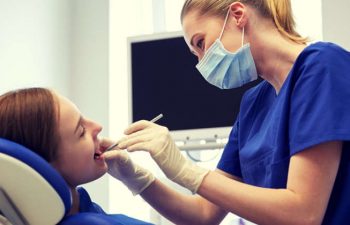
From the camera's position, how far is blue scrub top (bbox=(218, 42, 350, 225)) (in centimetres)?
109

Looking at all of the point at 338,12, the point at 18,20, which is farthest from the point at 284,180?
the point at 18,20

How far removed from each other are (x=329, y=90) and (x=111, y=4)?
176cm

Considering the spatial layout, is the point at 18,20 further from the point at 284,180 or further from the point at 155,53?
the point at 284,180

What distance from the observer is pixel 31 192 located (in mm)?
903

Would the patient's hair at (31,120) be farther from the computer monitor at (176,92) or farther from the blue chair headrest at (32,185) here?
the computer monitor at (176,92)

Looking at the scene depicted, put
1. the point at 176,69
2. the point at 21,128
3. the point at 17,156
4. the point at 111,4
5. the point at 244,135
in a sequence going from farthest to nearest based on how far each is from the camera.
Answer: the point at 111,4, the point at 176,69, the point at 244,135, the point at 21,128, the point at 17,156

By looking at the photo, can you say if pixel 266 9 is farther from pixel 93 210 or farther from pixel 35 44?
pixel 35 44

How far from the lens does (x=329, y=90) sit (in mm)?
1103

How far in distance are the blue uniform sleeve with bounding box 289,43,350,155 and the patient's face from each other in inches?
18.0

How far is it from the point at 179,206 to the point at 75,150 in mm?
433

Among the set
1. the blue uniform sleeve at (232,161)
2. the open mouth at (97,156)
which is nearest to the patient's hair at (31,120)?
the open mouth at (97,156)

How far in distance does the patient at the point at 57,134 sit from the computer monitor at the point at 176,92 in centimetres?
89

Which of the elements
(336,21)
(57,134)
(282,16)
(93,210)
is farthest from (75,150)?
(336,21)

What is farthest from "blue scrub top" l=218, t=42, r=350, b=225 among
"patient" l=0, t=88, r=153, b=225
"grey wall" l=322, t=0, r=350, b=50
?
"grey wall" l=322, t=0, r=350, b=50
